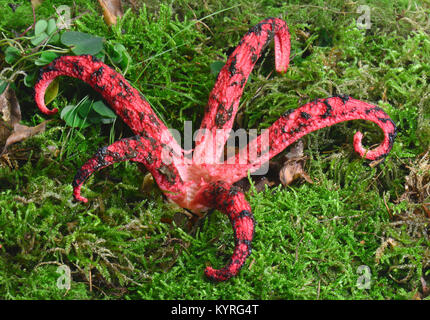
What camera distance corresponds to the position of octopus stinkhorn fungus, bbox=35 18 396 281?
2246 mm

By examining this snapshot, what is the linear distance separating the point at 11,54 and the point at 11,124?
48 cm

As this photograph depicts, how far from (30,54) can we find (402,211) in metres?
2.50

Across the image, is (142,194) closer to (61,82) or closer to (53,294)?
(53,294)

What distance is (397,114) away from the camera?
2818 millimetres

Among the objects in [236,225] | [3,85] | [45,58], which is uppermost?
[45,58]

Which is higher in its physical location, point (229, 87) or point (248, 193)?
point (229, 87)

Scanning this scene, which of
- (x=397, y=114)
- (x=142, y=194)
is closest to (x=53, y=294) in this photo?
(x=142, y=194)

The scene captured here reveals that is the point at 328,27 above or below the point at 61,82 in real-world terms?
above

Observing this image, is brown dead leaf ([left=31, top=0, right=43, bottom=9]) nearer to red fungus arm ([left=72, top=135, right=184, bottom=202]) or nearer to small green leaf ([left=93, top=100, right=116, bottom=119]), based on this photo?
small green leaf ([left=93, top=100, right=116, bottom=119])

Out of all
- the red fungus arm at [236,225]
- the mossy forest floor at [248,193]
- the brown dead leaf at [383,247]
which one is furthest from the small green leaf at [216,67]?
the brown dead leaf at [383,247]

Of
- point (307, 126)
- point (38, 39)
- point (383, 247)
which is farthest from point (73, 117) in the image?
point (383, 247)

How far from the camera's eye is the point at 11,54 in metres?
2.73

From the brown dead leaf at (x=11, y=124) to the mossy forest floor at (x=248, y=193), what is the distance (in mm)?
55

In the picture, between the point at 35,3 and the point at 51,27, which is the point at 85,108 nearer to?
the point at 51,27
